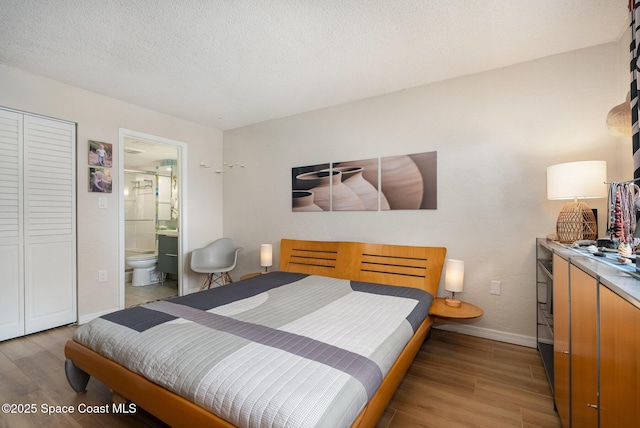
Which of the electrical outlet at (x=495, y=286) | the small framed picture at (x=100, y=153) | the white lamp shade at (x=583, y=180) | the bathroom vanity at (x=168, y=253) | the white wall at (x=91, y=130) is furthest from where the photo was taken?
the bathroom vanity at (x=168, y=253)

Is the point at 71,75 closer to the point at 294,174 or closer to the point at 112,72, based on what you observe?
the point at 112,72

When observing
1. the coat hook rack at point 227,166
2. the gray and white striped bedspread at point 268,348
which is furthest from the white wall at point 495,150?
the coat hook rack at point 227,166

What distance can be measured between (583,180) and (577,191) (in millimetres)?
74

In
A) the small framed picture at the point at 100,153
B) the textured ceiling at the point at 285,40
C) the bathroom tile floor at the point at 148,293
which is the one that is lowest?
the bathroom tile floor at the point at 148,293

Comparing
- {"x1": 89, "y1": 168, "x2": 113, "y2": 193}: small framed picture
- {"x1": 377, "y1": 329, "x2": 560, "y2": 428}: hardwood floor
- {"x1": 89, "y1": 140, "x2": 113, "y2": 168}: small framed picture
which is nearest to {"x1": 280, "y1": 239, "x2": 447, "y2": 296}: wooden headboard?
{"x1": 377, "y1": 329, "x2": 560, "y2": 428}: hardwood floor

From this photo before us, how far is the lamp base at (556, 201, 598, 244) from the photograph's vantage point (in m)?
1.80

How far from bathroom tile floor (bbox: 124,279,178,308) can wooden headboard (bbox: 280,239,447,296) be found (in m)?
1.92

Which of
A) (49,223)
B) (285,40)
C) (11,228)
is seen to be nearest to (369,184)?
(285,40)

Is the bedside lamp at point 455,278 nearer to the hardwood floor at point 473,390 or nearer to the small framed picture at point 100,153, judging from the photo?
the hardwood floor at point 473,390

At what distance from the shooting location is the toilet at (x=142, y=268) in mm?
4400

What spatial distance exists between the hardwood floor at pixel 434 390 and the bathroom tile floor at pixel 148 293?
4.05ft

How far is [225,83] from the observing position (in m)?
2.81

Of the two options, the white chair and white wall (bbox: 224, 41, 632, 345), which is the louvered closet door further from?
white wall (bbox: 224, 41, 632, 345)

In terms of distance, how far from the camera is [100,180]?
120 inches
